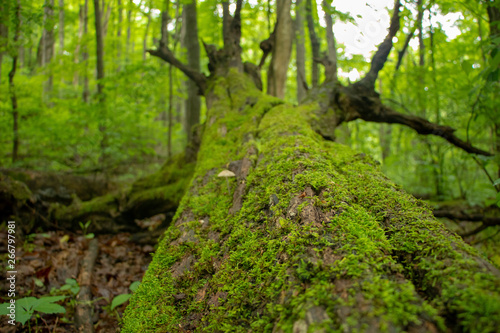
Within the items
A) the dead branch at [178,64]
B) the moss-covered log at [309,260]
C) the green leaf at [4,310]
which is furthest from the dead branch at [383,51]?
the green leaf at [4,310]

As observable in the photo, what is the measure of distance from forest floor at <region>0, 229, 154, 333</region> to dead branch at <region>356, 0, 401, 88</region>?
15.5 feet

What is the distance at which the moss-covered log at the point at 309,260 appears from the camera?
1.04m

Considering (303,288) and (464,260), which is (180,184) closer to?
(303,288)

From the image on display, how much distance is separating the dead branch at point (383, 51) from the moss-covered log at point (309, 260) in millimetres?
2480

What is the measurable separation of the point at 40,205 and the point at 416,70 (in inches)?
317

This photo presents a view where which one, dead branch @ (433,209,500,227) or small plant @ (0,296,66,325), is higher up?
dead branch @ (433,209,500,227)

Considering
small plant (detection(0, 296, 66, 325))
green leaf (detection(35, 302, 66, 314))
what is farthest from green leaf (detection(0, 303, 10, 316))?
green leaf (detection(35, 302, 66, 314))

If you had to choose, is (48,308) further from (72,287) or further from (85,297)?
(72,287)

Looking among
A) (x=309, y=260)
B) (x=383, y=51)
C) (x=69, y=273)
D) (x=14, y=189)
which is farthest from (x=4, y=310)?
(x=383, y=51)

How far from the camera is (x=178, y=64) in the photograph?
5.79m

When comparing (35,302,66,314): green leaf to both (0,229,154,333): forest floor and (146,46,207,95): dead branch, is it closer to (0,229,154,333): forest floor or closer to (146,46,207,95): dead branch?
(0,229,154,333): forest floor

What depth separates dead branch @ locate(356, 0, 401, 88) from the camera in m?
4.45

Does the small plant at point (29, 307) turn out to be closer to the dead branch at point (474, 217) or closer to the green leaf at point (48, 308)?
the green leaf at point (48, 308)

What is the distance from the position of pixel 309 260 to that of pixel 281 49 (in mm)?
6657
